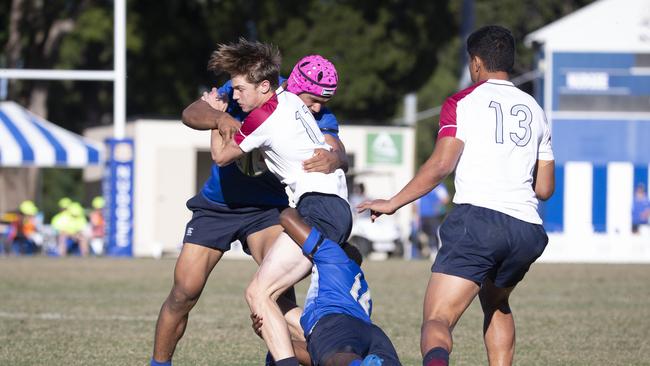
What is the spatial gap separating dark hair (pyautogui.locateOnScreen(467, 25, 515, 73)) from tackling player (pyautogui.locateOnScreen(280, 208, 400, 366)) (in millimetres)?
1209

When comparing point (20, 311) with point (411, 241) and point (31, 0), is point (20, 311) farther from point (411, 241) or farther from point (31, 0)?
point (31, 0)

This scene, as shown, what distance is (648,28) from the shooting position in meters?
28.1

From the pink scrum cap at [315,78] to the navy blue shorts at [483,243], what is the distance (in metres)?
1.09

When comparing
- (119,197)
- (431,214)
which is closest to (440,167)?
(119,197)

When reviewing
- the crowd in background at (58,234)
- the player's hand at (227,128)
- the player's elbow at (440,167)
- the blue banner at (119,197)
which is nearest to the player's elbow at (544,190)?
the player's elbow at (440,167)

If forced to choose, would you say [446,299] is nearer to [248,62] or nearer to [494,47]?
[494,47]

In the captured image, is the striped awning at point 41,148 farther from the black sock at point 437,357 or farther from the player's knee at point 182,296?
the black sock at point 437,357

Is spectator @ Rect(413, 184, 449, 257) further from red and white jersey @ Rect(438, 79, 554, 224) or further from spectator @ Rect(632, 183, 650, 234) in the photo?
red and white jersey @ Rect(438, 79, 554, 224)

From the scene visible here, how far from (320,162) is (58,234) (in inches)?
895

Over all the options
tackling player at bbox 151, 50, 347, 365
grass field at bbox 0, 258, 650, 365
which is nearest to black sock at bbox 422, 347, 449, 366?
tackling player at bbox 151, 50, 347, 365

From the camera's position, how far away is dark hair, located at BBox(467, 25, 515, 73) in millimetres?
6008

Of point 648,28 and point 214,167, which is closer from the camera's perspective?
point 214,167

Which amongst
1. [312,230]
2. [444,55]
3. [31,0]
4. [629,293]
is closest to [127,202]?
[629,293]

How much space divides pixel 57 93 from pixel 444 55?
1767cm
